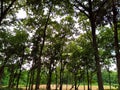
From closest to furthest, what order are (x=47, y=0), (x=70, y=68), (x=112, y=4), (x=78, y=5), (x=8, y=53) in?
(x=112, y=4), (x=78, y=5), (x=47, y=0), (x=8, y=53), (x=70, y=68)

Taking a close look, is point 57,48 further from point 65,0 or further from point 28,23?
point 65,0

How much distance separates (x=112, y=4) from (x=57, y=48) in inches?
979


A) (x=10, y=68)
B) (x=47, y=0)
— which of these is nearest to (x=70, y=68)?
(x=10, y=68)

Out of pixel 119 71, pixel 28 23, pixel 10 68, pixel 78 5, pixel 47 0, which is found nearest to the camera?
pixel 119 71

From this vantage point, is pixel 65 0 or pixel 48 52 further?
pixel 48 52

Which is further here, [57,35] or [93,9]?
[57,35]

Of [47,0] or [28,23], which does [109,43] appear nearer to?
[28,23]

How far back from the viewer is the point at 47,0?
1770 cm

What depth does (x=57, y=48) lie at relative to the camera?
130ft

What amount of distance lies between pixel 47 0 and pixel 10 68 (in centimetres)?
Result: 2883

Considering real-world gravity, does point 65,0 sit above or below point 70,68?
above

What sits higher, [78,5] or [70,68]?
[78,5]

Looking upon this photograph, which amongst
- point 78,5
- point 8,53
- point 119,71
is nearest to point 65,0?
point 78,5

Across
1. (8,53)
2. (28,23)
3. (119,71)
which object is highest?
(28,23)
